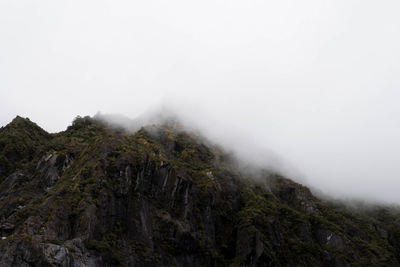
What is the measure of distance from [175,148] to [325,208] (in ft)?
192

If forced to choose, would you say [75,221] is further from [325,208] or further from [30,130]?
[325,208]

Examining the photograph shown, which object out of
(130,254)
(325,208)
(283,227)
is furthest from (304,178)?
(130,254)

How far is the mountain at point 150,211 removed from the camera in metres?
56.9

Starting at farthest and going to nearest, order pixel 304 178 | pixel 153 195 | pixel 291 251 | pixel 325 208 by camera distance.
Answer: pixel 304 178 < pixel 325 208 < pixel 291 251 < pixel 153 195

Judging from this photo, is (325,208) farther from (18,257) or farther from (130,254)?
(18,257)

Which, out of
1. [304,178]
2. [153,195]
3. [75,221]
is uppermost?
[304,178]

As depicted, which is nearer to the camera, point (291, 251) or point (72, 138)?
point (291, 251)

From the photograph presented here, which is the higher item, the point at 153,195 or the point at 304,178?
the point at 304,178

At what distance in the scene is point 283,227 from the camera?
300 feet

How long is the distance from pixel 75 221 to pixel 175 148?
52.6 meters

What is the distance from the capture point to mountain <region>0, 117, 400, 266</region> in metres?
56.9

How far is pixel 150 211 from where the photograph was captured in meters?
71.7

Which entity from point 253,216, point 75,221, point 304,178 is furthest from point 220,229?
point 304,178

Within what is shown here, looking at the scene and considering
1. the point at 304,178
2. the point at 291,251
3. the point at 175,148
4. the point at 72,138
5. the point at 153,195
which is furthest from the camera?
the point at 304,178
